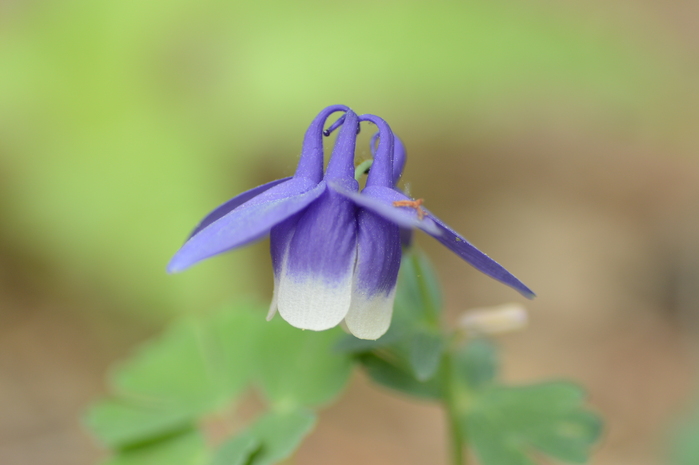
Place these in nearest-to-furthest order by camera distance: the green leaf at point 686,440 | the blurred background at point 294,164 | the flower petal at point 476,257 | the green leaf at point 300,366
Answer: the flower petal at point 476,257
the green leaf at point 300,366
the green leaf at point 686,440
the blurred background at point 294,164

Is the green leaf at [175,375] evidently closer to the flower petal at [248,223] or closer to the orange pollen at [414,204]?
the flower petal at [248,223]

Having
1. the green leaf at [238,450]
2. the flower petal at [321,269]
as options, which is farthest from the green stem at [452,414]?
the flower petal at [321,269]

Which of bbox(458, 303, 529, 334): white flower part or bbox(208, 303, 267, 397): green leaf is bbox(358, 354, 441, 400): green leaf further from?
bbox(208, 303, 267, 397): green leaf

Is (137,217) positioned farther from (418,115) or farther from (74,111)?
(418,115)

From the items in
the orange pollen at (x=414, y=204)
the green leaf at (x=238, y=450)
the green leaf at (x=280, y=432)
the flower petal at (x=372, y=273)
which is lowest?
the green leaf at (x=238, y=450)

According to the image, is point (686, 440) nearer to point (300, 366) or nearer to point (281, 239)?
point (300, 366)

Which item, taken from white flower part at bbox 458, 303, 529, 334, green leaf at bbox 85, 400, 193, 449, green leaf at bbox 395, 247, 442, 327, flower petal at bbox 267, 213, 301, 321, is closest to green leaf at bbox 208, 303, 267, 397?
green leaf at bbox 85, 400, 193, 449
